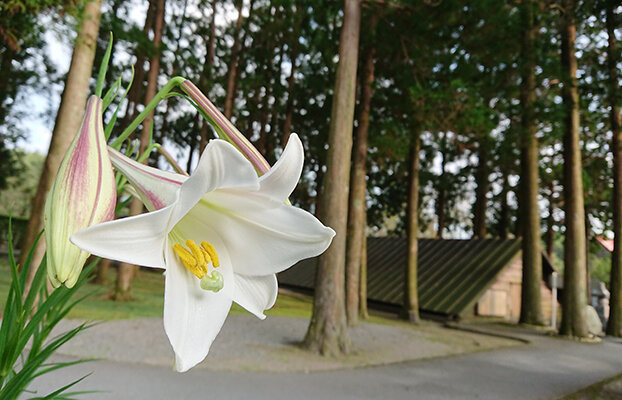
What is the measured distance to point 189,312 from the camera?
0.50 metres

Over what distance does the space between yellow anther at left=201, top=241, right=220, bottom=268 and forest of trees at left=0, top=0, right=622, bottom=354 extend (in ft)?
15.8

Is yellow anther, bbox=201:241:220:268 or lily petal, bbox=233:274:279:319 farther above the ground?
yellow anther, bbox=201:241:220:268

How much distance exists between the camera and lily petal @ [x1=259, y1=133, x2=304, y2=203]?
48 centimetres

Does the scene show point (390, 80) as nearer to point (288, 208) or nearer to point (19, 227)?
point (288, 208)

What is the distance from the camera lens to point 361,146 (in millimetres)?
9844

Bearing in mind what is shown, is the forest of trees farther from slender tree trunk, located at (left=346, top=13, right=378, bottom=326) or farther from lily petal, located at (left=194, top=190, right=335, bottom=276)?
lily petal, located at (left=194, top=190, right=335, bottom=276)

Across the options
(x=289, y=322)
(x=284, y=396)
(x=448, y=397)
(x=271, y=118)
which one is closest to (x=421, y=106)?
(x=289, y=322)

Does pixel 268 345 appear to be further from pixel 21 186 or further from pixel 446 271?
pixel 21 186

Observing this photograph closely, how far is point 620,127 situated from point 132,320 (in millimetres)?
11696

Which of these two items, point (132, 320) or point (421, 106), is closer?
point (132, 320)

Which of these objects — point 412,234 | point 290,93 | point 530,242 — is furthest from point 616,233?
point 290,93

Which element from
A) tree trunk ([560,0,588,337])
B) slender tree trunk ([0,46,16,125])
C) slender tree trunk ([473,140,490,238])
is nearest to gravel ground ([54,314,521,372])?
tree trunk ([560,0,588,337])

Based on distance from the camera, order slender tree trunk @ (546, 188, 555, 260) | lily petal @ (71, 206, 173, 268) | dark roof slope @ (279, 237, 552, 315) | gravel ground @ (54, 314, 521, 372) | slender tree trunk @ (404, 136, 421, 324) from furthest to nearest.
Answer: slender tree trunk @ (546, 188, 555, 260) → dark roof slope @ (279, 237, 552, 315) → slender tree trunk @ (404, 136, 421, 324) → gravel ground @ (54, 314, 521, 372) → lily petal @ (71, 206, 173, 268)

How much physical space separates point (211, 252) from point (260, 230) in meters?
0.06
